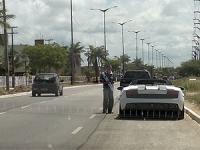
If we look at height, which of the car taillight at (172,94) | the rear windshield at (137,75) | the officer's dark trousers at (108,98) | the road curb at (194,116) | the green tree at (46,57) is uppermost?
the green tree at (46,57)

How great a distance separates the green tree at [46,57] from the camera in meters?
116

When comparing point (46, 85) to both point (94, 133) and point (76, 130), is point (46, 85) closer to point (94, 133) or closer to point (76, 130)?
point (76, 130)

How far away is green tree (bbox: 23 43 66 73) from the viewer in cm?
11594

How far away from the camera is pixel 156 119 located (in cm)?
2055

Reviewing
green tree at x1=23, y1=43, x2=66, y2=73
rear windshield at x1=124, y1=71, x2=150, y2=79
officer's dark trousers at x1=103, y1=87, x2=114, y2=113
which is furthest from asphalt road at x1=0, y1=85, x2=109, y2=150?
green tree at x1=23, y1=43, x2=66, y2=73

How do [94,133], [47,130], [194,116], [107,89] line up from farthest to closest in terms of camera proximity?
[107,89] < [194,116] < [47,130] < [94,133]

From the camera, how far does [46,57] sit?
116 m

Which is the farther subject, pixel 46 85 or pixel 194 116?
pixel 46 85

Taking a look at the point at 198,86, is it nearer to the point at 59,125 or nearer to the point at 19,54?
the point at 59,125

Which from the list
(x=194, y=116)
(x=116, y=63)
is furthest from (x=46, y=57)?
(x=194, y=116)

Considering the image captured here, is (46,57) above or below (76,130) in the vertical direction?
above

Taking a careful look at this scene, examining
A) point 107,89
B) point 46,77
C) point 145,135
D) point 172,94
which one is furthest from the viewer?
point 46,77

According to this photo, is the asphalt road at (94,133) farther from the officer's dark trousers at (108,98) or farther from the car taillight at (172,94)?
the officer's dark trousers at (108,98)

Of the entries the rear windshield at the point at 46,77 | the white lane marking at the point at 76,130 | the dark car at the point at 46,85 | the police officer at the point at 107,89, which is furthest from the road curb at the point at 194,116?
the rear windshield at the point at 46,77
